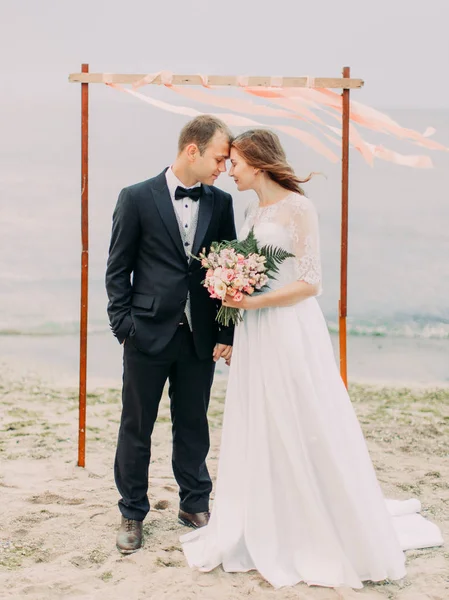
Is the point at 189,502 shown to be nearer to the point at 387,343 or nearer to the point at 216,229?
the point at 216,229

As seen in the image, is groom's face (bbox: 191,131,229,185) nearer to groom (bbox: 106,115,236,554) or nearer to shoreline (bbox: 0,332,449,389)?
groom (bbox: 106,115,236,554)

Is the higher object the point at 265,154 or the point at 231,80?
the point at 231,80

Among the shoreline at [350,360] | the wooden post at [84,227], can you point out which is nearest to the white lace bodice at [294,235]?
the wooden post at [84,227]

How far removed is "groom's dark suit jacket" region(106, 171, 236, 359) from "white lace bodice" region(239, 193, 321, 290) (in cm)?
31

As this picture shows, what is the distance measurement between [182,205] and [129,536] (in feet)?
4.78

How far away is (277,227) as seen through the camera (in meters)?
2.80

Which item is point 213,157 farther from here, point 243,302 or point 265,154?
point 243,302

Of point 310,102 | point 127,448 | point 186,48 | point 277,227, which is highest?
point 186,48

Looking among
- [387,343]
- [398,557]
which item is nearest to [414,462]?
[398,557]

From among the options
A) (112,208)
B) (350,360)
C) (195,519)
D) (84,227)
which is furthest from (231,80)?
(112,208)

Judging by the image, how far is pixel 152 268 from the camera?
2.97 metres

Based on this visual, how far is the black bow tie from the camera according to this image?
9.80 ft

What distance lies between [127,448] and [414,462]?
2120mm

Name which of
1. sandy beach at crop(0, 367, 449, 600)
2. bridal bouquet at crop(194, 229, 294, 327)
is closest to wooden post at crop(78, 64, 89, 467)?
sandy beach at crop(0, 367, 449, 600)
